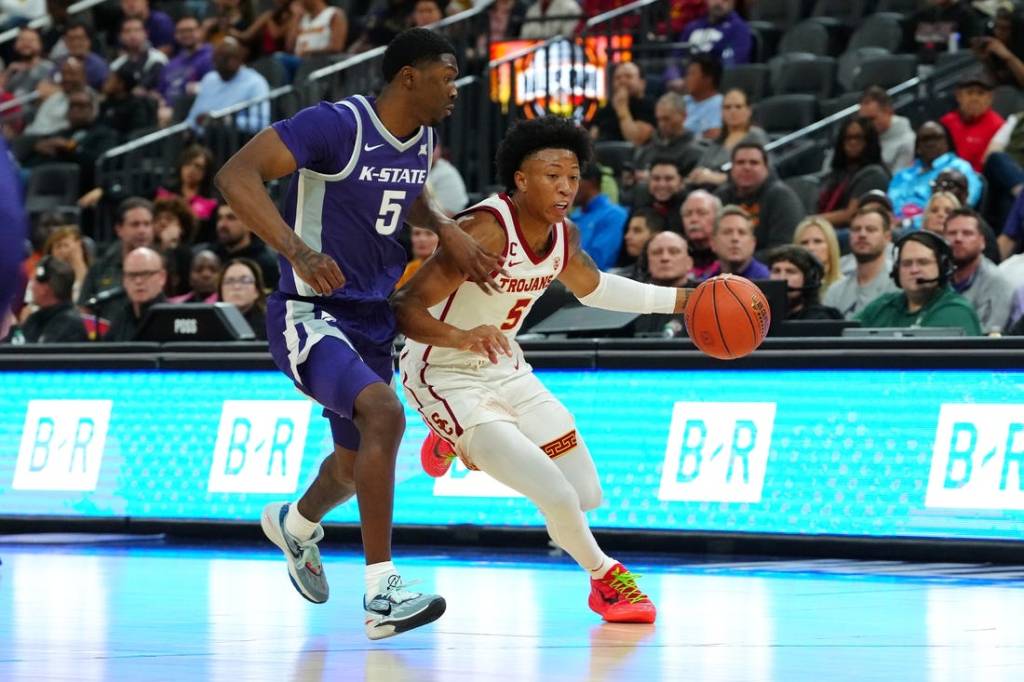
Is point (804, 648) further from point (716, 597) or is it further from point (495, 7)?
point (495, 7)

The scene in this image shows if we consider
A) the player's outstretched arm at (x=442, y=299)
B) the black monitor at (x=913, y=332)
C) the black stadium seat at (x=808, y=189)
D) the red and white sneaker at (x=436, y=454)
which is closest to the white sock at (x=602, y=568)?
the red and white sneaker at (x=436, y=454)

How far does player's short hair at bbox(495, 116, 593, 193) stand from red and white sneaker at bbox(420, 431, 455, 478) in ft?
3.45

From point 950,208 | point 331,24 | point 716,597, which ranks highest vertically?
point 331,24

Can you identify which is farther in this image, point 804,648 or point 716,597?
point 716,597

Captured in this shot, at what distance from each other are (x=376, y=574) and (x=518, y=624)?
676mm

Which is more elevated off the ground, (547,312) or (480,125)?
(480,125)

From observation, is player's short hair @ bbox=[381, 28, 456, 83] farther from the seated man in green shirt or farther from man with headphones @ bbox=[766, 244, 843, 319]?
man with headphones @ bbox=[766, 244, 843, 319]

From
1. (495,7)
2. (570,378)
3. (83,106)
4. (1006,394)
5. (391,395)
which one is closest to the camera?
(391,395)

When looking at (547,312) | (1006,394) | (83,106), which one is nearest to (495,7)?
(83,106)

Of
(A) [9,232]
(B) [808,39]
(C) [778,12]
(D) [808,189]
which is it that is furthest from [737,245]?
(A) [9,232]

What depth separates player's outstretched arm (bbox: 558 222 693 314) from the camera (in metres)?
7.13

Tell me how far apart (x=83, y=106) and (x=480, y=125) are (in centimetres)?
529

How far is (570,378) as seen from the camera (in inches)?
378

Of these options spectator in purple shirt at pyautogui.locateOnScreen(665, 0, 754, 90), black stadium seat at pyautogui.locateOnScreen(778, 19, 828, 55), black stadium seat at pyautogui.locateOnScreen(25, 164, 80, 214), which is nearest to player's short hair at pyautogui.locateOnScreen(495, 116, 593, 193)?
spectator in purple shirt at pyautogui.locateOnScreen(665, 0, 754, 90)
